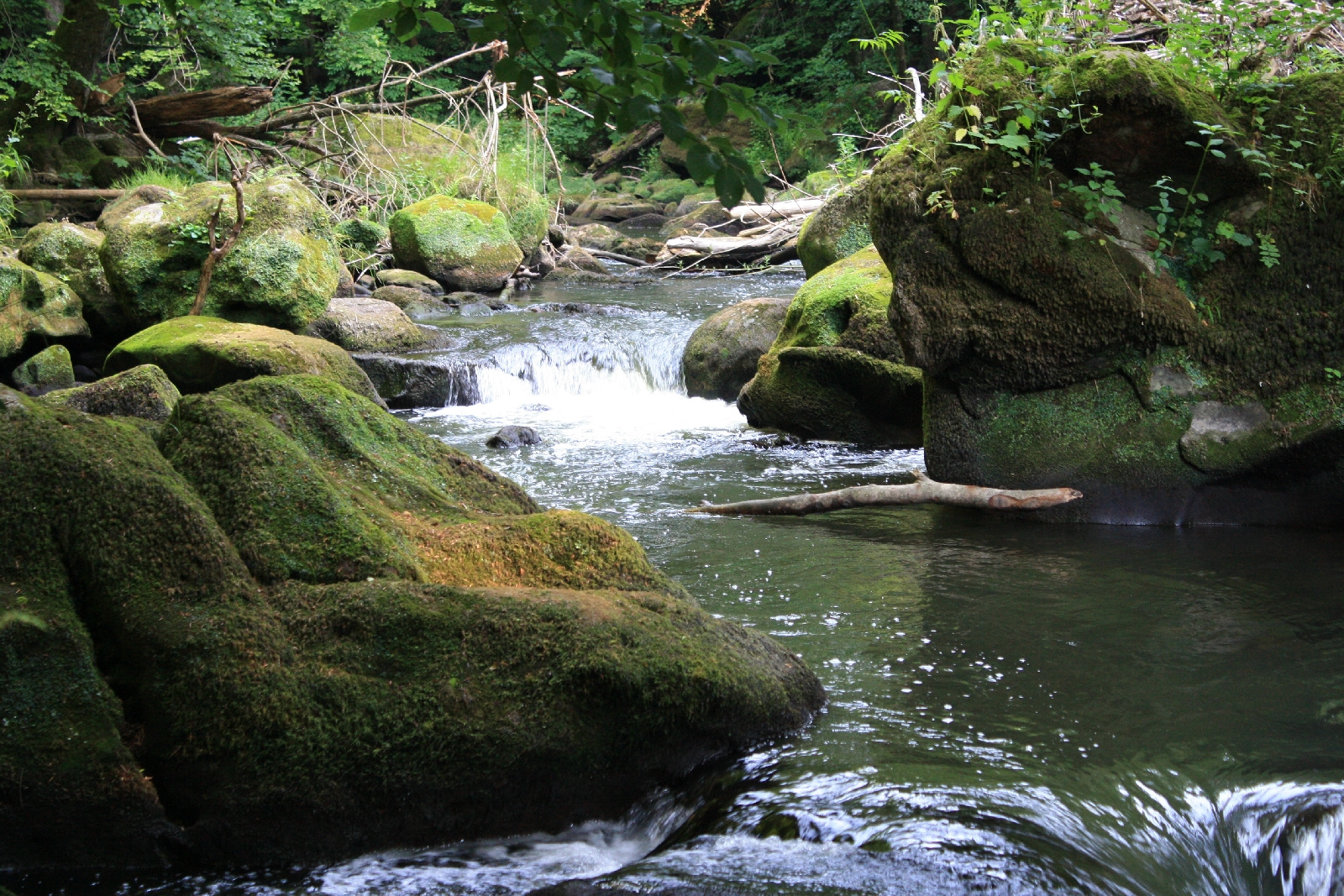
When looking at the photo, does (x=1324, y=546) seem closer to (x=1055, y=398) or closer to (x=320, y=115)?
(x=1055, y=398)

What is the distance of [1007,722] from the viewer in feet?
12.2

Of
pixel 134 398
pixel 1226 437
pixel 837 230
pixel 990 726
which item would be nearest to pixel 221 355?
pixel 134 398

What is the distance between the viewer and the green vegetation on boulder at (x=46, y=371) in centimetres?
980

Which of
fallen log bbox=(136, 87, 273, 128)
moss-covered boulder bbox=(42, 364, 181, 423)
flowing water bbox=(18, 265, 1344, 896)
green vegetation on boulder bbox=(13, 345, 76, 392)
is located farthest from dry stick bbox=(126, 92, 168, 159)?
flowing water bbox=(18, 265, 1344, 896)

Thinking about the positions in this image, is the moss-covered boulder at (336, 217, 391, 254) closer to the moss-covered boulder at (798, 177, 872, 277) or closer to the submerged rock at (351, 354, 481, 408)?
the submerged rock at (351, 354, 481, 408)

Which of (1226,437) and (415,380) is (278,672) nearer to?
(1226,437)

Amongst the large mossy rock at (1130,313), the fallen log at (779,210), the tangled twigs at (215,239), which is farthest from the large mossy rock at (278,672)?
the fallen log at (779,210)

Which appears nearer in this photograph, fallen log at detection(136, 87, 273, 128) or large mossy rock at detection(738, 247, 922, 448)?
large mossy rock at detection(738, 247, 922, 448)

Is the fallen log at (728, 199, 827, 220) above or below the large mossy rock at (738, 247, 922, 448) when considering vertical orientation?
above

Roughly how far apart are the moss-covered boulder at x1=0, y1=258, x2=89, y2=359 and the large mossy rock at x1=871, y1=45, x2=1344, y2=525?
8.73 meters

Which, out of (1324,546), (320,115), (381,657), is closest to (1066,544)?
(1324,546)

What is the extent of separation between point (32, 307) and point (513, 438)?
548 cm

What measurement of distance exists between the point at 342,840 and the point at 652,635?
3.50 ft

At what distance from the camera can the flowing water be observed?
2.86m
